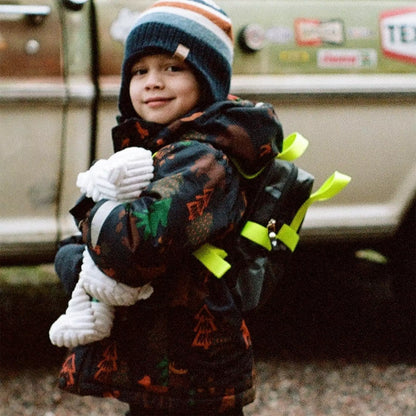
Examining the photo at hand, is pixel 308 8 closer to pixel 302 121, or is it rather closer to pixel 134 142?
pixel 302 121

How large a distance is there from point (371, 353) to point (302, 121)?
118 centimetres

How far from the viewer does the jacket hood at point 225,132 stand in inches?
56.5

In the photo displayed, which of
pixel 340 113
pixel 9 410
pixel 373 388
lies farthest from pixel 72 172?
pixel 373 388

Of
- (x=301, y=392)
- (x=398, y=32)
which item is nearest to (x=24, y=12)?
(x=398, y=32)

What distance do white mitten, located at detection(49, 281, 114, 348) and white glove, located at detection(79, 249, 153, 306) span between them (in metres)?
0.04

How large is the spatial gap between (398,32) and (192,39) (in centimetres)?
146

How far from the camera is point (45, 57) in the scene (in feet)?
7.85

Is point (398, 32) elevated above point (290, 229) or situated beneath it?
elevated above

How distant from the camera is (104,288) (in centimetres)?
134

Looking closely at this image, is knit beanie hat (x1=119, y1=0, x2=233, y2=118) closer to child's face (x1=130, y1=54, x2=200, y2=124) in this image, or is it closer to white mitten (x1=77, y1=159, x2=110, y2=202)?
child's face (x1=130, y1=54, x2=200, y2=124)

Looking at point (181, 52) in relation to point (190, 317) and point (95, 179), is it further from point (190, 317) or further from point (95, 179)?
point (190, 317)

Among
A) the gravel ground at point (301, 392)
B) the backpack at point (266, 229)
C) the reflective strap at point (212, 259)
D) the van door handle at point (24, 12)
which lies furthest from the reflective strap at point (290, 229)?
the van door handle at point (24, 12)

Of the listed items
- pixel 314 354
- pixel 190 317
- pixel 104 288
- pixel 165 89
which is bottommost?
pixel 314 354

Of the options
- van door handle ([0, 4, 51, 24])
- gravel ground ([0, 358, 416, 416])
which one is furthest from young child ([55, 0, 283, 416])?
gravel ground ([0, 358, 416, 416])
